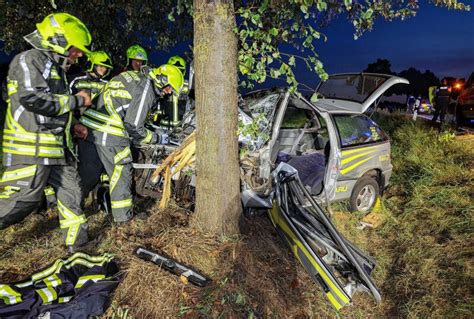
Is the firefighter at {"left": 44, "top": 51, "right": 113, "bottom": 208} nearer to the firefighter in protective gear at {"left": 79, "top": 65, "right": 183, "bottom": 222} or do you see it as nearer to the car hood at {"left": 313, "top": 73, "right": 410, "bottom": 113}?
the firefighter in protective gear at {"left": 79, "top": 65, "right": 183, "bottom": 222}

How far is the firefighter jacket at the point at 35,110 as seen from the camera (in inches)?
109

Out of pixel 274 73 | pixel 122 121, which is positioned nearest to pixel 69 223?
pixel 122 121

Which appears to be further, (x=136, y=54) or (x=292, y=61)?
(x=136, y=54)

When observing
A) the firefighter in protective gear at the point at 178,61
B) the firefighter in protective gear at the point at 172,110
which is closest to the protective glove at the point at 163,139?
the firefighter in protective gear at the point at 172,110

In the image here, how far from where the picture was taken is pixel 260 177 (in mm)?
3793

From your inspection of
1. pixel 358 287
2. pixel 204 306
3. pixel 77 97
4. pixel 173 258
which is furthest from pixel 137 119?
pixel 358 287

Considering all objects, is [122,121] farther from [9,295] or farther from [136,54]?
[136,54]

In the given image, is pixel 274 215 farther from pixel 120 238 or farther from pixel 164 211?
pixel 120 238

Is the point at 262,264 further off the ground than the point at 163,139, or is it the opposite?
the point at 163,139

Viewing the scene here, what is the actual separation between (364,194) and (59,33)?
4091 mm

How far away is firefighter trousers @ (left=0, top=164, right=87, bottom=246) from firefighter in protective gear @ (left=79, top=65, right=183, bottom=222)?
50cm

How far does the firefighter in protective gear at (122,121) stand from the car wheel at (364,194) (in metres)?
2.71

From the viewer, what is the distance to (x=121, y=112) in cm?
384

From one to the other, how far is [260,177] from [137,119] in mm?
1497
